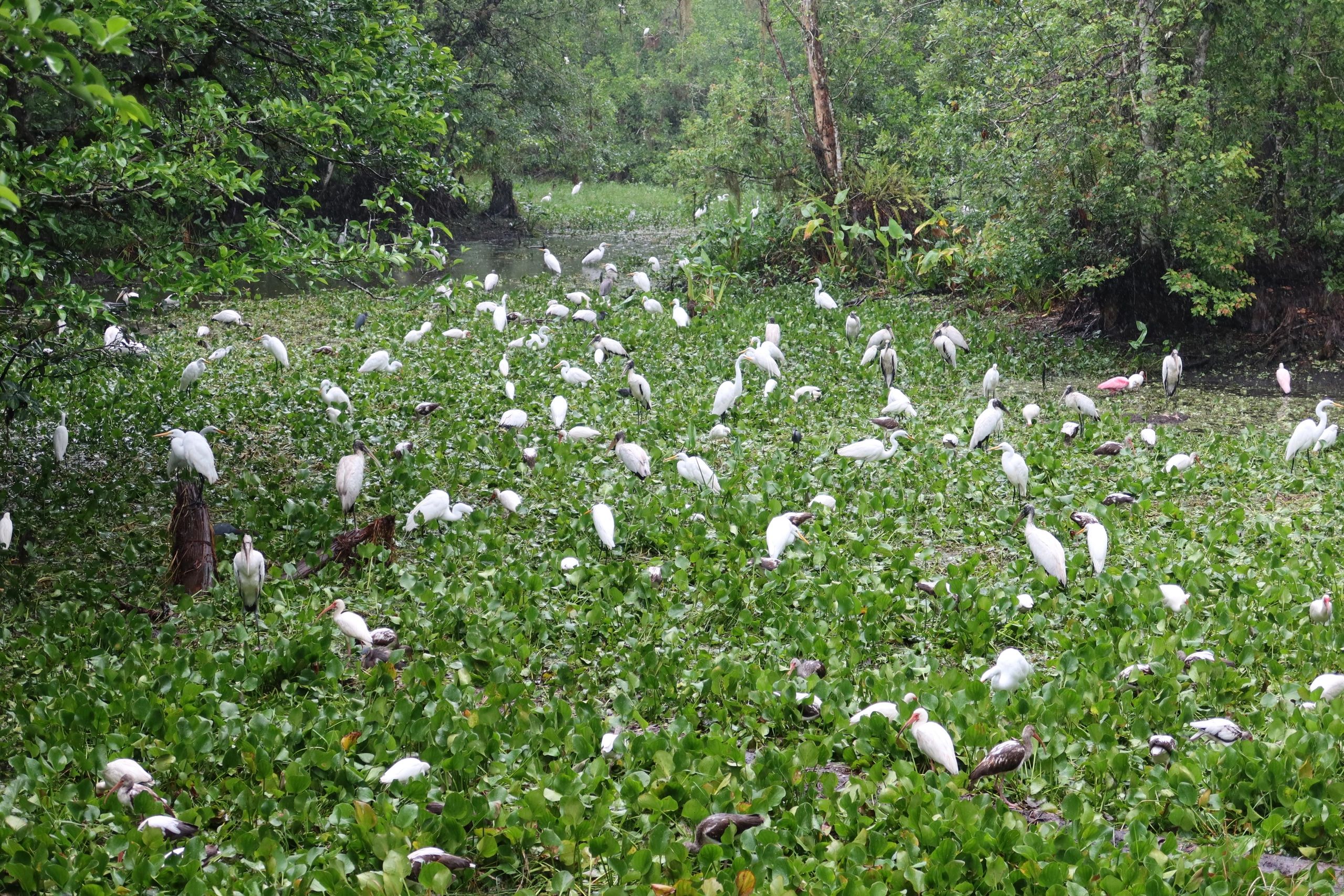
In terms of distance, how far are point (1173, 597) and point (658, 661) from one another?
230 cm

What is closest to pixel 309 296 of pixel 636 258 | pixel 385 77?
pixel 636 258

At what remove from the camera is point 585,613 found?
511 cm

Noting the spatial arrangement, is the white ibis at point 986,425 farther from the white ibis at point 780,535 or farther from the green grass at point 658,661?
the white ibis at point 780,535

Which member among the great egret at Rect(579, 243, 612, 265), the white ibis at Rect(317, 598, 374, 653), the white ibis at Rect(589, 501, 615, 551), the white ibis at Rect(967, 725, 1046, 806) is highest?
the white ibis at Rect(317, 598, 374, 653)

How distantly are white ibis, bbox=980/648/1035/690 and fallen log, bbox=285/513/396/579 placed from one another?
3147 mm

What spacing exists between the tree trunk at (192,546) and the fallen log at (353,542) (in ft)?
1.46

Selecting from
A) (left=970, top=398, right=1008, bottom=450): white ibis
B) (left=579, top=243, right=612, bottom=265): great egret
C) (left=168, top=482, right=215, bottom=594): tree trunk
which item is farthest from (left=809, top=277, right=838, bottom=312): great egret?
(left=168, top=482, right=215, bottom=594): tree trunk

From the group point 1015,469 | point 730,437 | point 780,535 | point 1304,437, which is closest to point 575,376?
point 730,437

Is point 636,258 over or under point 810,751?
under

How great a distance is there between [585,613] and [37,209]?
3367 mm

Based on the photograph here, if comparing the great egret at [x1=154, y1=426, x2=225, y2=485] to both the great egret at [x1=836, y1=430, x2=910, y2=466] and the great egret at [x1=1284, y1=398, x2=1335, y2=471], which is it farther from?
the great egret at [x1=1284, y1=398, x2=1335, y2=471]

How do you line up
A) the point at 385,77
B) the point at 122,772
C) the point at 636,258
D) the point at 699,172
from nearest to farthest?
the point at 122,772 < the point at 385,77 < the point at 699,172 < the point at 636,258

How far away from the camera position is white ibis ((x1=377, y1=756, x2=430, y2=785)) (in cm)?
367

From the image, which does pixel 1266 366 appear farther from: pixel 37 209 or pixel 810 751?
pixel 37 209
